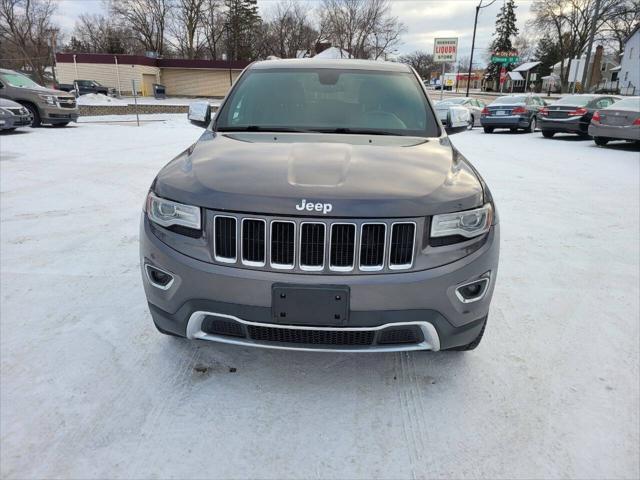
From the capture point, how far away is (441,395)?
2402 millimetres

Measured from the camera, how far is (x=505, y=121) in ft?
54.6

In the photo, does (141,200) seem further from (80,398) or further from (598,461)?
(598,461)

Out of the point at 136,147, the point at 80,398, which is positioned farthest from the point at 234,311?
the point at 136,147

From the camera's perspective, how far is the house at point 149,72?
42.9m

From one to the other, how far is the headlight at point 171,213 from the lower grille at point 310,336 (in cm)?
55

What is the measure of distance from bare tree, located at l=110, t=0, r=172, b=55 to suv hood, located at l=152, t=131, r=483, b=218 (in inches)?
2547

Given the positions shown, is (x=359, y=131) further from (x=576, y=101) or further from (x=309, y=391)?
(x=576, y=101)

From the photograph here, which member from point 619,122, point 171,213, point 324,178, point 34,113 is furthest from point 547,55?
point 171,213

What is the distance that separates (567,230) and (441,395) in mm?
3614

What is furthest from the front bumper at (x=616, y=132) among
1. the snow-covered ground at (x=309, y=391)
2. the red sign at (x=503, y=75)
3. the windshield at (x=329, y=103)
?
the red sign at (x=503, y=75)

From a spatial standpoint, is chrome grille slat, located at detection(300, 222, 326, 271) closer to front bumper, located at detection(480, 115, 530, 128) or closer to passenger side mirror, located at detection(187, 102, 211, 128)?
passenger side mirror, located at detection(187, 102, 211, 128)

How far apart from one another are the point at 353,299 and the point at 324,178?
0.58m

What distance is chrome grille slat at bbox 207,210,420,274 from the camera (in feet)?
6.60

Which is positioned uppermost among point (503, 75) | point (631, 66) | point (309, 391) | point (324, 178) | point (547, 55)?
point (547, 55)
